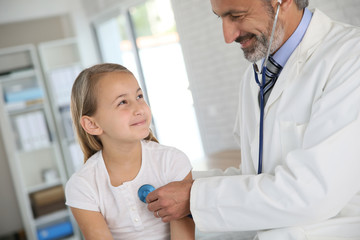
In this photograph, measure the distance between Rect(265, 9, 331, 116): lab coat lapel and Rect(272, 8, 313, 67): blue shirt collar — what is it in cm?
4

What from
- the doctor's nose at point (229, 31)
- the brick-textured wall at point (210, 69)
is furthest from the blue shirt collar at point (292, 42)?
the brick-textured wall at point (210, 69)

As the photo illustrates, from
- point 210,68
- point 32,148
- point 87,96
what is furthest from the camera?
point 32,148

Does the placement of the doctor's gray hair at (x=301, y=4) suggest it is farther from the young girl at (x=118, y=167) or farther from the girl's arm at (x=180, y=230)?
the girl's arm at (x=180, y=230)

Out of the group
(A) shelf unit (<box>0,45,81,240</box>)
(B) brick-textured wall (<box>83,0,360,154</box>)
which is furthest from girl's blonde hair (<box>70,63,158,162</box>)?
(A) shelf unit (<box>0,45,81,240</box>)

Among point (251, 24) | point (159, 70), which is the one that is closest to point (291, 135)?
point (251, 24)

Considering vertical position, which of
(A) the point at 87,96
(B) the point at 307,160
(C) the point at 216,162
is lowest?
(C) the point at 216,162

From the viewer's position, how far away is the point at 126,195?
141cm

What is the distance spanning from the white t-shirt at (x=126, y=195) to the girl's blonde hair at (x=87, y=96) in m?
0.12

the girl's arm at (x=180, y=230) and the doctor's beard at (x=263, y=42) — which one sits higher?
the doctor's beard at (x=263, y=42)

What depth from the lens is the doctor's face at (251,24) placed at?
133 centimetres

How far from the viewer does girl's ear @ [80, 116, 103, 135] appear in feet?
4.90

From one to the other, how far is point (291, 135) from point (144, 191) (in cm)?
49

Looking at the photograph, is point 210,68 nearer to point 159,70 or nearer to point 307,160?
point 159,70

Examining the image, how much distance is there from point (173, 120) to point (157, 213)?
3.82 metres
